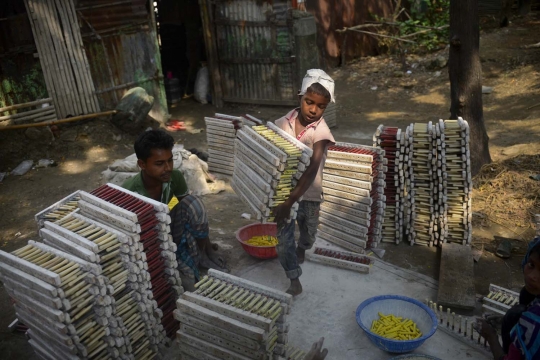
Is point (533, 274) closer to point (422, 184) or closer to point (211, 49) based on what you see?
point (422, 184)

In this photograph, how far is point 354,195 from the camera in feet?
16.8

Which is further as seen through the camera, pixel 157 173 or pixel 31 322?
pixel 157 173

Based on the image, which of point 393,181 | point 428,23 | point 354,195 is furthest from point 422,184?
point 428,23

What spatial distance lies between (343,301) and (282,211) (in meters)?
1.32

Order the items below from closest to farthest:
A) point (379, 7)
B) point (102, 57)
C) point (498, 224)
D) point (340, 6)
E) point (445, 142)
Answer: point (445, 142)
point (498, 224)
point (102, 57)
point (340, 6)
point (379, 7)

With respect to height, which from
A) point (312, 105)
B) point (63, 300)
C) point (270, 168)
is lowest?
point (63, 300)

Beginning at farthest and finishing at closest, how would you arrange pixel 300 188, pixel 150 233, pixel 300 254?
pixel 300 254 < pixel 300 188 < pixel 150 233

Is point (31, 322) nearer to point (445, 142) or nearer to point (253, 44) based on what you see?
point (445, 142)

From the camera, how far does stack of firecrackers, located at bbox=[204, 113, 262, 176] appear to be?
714 cm

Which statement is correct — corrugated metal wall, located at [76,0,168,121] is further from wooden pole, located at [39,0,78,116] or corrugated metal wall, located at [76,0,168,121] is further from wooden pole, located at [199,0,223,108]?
wooden pole, located at [199,0,223,108]

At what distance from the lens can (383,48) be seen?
16.0 metres

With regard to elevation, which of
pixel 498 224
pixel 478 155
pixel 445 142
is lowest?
pixel 498 224

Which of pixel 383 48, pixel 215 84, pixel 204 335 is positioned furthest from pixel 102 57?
pixel 383 48

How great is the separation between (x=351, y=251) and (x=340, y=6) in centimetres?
1188
